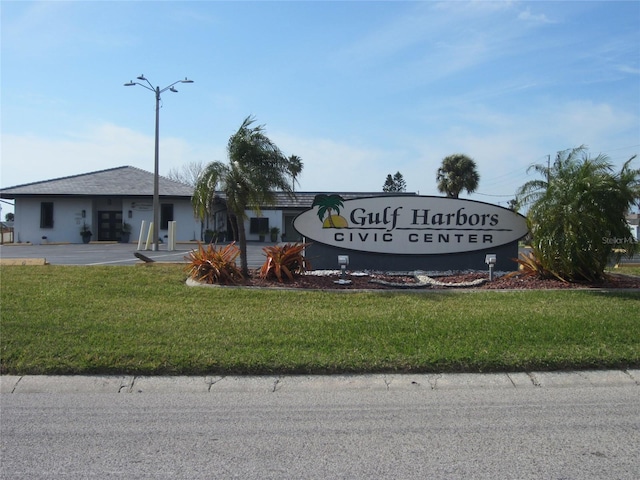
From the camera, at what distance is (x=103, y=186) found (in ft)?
123

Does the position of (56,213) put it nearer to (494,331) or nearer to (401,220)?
(401,220)

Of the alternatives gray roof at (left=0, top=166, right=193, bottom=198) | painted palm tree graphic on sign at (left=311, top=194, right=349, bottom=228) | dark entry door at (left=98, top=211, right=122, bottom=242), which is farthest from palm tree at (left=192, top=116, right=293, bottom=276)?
dark entry door at (left=98, top=211, right=122, bottom=242)

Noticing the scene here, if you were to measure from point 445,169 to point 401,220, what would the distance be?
27.0 metres

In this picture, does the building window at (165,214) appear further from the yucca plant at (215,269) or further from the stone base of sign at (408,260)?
the yucca plant at (215,269)

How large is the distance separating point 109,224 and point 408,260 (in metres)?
27.9

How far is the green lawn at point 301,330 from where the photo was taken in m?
6.39

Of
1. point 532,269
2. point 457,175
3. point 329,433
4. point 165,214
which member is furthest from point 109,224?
point 329,433

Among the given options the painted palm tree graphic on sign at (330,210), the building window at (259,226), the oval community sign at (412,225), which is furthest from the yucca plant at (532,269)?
the building window at (259,226)

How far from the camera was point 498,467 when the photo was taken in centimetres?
412

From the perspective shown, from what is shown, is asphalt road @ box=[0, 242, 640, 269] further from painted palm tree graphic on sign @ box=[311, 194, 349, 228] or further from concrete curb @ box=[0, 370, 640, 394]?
concrete curb @ box=[0, 370, 640, 394]

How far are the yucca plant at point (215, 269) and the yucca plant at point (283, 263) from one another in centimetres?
65

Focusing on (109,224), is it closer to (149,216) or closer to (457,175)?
(149,216)

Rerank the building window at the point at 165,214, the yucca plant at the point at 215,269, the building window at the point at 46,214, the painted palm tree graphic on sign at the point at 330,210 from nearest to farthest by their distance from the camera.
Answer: the yucca plant at the point at 215,269
the painted palm tree graphic on sign at the point at 330,210
the building window at the point at 46,214
the building window at the point at 165,214

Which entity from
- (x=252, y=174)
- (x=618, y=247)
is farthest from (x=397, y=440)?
(x=618, y=247)
